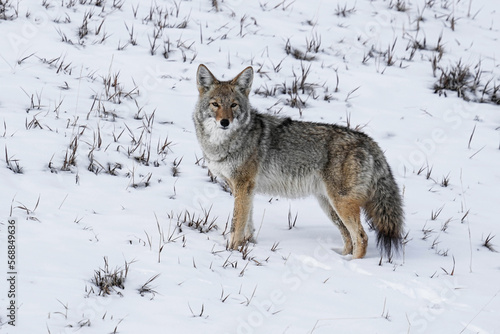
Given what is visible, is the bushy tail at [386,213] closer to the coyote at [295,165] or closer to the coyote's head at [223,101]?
the coyote at [295,165]

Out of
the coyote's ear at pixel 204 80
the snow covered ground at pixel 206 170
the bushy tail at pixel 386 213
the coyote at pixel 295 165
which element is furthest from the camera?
the coyote's ear at pixel 204 80

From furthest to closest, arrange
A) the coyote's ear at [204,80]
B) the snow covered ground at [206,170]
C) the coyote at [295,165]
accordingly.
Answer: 1. the coyote's ear at [204,80]
2. the coyote at [295,165]
3. the snow covered ground at [206,170]

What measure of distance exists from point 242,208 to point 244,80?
1382mm

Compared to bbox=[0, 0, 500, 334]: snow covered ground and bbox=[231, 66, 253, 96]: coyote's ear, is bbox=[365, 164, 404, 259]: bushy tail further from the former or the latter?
bbox=[231, 66, 253, 96]: coyote's ear

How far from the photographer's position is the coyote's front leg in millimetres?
5648

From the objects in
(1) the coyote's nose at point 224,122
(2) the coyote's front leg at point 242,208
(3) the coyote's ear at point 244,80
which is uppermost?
(3) the coyote's ear at point 244,80

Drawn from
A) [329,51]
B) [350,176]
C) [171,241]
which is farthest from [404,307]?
[329,51]

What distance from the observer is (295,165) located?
596cm

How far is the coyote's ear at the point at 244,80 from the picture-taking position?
599 centimetres

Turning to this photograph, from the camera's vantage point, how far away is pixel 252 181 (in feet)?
19.1

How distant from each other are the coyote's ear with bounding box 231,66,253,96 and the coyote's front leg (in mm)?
969

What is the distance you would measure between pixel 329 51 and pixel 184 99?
322 cm

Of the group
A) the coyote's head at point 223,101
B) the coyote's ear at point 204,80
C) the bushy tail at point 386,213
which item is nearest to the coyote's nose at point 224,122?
the coyote's head at point 223,101

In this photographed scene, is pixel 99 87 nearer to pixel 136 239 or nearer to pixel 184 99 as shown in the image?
pixel 184 99
